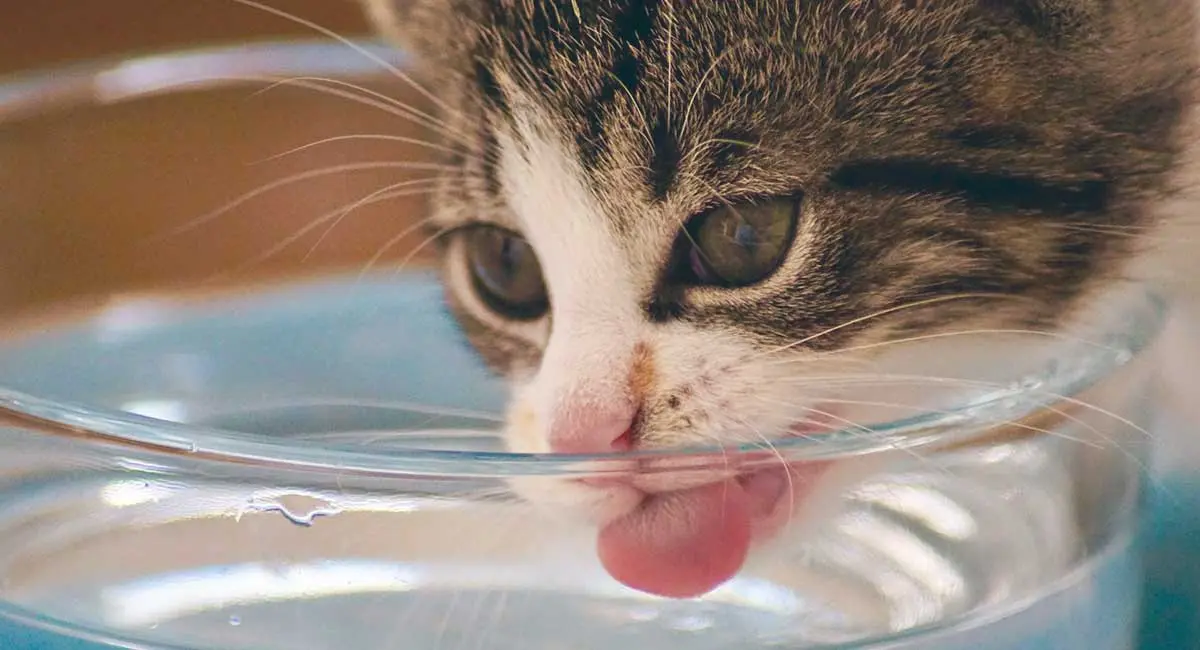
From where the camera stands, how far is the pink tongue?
400 millimetres

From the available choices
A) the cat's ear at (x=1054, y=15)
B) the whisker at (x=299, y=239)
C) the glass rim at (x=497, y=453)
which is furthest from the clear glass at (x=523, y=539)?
the whisker at (x=299, y=239)

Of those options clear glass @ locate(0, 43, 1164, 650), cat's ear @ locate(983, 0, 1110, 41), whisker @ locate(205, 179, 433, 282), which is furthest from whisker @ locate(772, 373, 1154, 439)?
whisker @ locate(205, 179, 433, 282)

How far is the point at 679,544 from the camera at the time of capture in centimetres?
42

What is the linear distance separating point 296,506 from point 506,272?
0.23 m

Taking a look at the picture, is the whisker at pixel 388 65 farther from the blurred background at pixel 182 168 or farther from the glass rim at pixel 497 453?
the glass rim at pixel 497 453

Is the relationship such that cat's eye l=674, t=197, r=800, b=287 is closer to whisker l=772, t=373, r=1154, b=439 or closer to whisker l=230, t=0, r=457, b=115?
whisker l=772, t=373, r=1154, b=439

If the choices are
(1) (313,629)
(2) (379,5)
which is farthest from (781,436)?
(2) (379,5)

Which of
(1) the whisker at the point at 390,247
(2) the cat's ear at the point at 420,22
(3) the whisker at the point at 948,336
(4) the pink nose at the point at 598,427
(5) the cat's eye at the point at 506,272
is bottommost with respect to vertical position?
(4) the pink nose at the point at 598,427

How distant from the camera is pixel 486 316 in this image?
617mm

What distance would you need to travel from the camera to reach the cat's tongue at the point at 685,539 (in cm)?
39

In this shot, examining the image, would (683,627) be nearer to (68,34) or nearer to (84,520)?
(84,520)

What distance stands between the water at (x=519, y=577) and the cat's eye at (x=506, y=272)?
0.14 m

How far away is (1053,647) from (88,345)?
675 mm

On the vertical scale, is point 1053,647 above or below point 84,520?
below
